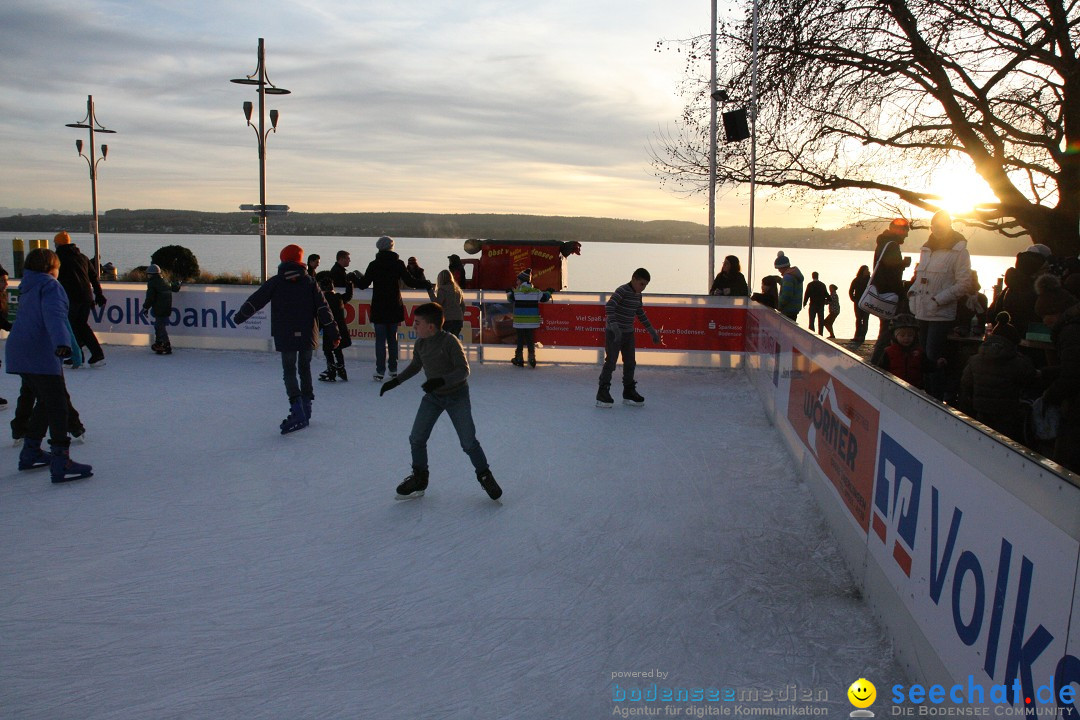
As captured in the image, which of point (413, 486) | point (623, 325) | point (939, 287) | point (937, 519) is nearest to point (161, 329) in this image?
point (623, 325)

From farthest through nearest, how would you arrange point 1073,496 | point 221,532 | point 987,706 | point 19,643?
point 221,532
point 19,643
point 987,706
point 1073,496

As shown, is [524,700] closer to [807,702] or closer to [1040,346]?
[807,702]

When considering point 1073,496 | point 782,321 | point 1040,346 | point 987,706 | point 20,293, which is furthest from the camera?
point 782,321

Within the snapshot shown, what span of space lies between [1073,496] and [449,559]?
333 cm

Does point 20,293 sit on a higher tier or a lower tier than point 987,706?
higher

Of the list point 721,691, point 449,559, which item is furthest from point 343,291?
point 721,691

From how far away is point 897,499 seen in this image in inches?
144

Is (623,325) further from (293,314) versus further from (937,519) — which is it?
(937,519)

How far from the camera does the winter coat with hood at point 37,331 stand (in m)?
5.89

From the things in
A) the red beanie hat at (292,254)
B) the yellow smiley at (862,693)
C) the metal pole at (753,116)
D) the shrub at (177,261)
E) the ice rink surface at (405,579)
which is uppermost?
the metal pole at (753,116)

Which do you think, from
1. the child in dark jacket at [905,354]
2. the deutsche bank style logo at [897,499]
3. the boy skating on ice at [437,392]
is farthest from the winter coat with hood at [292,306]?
the deutsche bank style logo at [897,499]

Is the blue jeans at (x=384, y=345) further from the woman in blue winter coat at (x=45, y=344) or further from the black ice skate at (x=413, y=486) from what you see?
the black ice skate at (x=413, y=486)

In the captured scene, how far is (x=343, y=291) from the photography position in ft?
40.5

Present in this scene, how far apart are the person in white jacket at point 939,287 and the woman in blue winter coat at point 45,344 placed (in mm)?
6713
